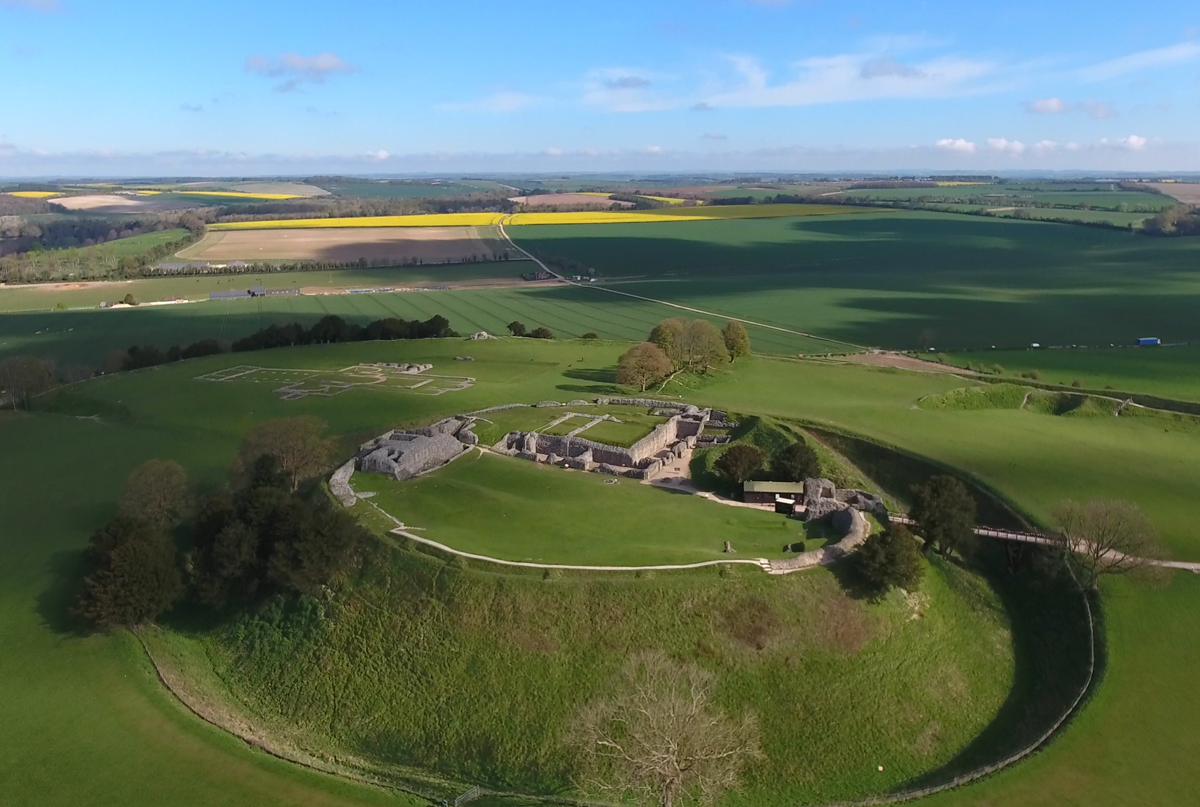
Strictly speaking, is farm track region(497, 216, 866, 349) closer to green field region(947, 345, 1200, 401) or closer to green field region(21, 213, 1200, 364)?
green field region(21, 213, 1200, 364)

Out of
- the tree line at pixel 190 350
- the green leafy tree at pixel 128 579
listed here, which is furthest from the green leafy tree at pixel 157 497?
the tree line at pixel 190 350

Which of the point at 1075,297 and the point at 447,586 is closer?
the point at 447,586

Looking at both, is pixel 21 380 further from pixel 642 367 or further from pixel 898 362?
pixel 898 362

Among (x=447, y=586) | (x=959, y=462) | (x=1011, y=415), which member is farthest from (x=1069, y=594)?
(x=447, y=586)

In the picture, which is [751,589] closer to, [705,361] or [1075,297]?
[705,361]

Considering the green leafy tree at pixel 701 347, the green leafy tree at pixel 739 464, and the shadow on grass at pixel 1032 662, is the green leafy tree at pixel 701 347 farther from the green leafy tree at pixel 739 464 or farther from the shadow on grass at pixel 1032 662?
the shadow on grass at pixel 1032 662

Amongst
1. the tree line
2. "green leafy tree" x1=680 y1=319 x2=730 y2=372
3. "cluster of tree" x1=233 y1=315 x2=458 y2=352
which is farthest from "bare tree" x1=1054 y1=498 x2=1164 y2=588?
"cluster of tree" x1=233 y1=315 x2=458 y2=352
